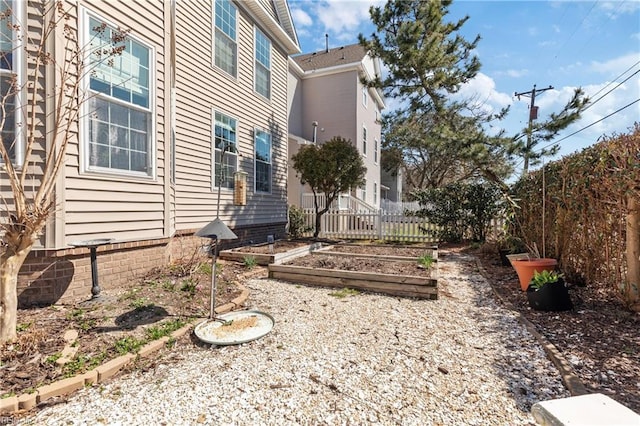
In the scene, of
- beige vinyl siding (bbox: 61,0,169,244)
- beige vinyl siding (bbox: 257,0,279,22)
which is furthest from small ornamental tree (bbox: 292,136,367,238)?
beige vinyl siding (bbox: 61,0,169,244)

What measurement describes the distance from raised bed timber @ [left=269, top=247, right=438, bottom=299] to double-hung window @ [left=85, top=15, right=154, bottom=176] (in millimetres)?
2856

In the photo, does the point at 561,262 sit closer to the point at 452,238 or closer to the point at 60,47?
the point at 452,238

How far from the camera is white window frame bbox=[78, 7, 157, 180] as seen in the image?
421 centimetres

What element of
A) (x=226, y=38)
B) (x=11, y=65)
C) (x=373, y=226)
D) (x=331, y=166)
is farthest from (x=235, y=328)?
(x=373, y=226)

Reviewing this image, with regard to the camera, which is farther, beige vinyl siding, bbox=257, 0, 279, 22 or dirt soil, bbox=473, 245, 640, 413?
beige vinyl siding, bbox=257, 0, 279, 22

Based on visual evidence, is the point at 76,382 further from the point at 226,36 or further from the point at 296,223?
Answer: the point at 296,223

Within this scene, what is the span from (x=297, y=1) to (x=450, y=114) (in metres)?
7.45

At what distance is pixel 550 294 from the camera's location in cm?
383

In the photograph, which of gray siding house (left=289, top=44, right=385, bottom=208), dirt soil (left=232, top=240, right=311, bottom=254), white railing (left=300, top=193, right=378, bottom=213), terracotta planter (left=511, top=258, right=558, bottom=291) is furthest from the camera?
gray siding house (left=289, top=44, right=385, bottom=208)

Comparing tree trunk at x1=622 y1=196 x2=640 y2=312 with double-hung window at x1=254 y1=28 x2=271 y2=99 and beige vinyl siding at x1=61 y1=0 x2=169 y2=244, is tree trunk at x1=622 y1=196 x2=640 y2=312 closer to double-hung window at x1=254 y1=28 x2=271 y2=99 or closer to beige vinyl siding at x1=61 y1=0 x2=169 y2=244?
beige vinyl siding at x1=61 y1=0 x2=169 y2=244

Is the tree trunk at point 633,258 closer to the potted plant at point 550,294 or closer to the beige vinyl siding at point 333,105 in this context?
the potted plant at point 550,294

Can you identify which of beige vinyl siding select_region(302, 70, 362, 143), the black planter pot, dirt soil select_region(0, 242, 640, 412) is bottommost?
dirt soil select_region(0, 242, 640, 412)

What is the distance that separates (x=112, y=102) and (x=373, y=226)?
9.09 metres

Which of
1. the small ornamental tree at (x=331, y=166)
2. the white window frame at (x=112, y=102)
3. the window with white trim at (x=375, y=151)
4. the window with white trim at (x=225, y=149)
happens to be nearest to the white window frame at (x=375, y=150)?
the window with white trim at (x=375, y=151)
